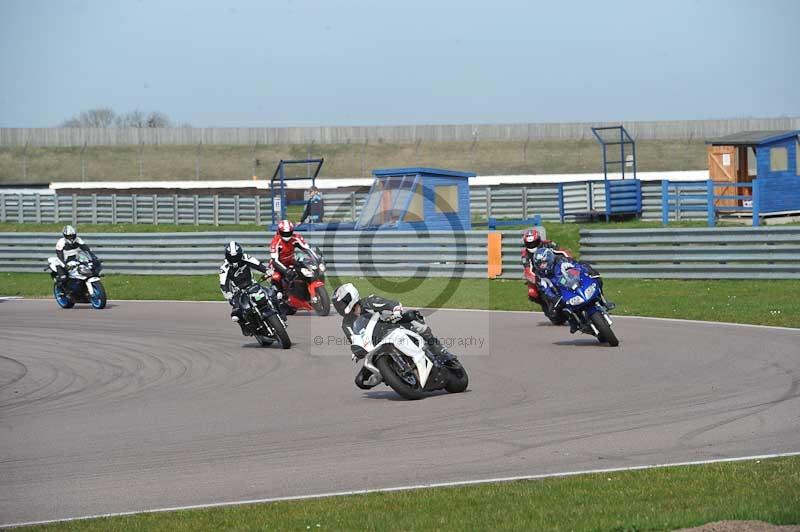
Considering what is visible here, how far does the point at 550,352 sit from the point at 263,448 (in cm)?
636

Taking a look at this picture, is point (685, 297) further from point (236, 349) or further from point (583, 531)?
point (583, 531)

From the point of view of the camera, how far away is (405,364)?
11.4 m

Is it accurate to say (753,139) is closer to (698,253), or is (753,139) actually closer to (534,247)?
(698,253)

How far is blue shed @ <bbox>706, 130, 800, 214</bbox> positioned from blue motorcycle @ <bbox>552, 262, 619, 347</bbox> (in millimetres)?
20038

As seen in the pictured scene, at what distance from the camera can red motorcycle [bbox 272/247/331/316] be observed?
66.5 ft

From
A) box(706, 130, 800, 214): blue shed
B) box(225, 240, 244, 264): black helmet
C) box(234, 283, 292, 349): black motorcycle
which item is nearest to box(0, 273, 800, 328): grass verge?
box(225, 240, 244, 264): black helmet

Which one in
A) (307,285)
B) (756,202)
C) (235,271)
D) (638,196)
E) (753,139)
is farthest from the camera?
(638,196)

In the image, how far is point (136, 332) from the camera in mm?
18109

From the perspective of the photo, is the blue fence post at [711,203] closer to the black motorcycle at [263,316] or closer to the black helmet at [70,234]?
the black helmet at [70,234]

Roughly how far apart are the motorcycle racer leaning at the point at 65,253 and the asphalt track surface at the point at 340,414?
556 cm

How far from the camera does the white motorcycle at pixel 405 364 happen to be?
11.3 metres

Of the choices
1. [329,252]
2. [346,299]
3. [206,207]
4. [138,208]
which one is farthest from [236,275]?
[138,208]

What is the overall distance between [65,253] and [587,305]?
1192 centimetres

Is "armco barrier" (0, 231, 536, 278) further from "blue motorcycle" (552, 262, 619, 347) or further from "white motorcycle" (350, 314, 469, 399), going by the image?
"white motorcycle" (350, 314, 469, 399)
